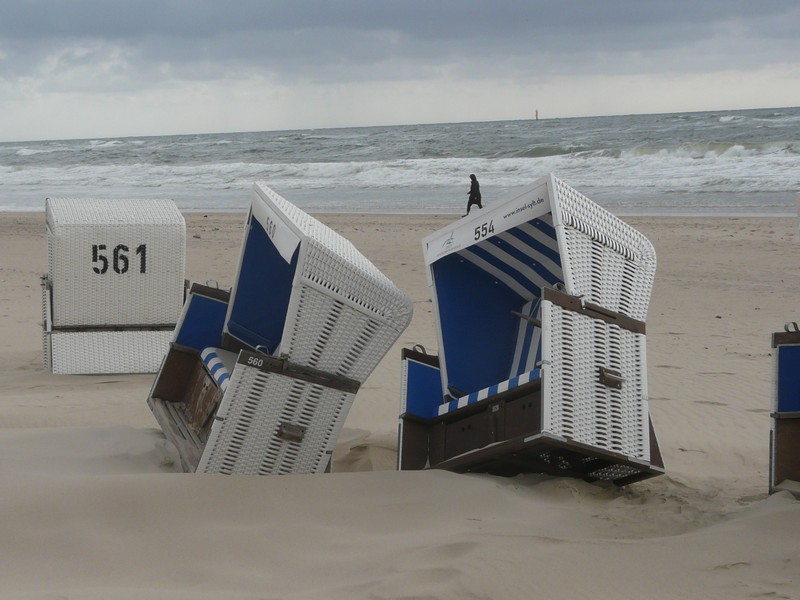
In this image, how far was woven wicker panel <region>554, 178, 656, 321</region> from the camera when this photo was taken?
15.6 feet

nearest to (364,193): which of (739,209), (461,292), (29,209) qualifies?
(29,209)

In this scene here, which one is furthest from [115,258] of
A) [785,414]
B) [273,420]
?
[785,414]

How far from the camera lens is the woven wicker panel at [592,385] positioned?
4457 mm

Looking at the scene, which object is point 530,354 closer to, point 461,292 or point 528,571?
point 461,292

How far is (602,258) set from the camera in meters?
4.93

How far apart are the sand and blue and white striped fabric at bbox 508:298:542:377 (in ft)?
3.15

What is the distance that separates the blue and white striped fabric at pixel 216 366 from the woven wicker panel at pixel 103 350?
2.16 m

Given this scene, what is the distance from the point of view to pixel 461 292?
20.7 feet

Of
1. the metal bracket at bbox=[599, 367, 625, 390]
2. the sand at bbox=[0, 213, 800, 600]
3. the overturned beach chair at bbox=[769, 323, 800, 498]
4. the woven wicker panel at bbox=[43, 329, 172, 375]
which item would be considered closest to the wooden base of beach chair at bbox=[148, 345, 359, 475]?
the sand at bbox=[0, 213, 800, 600]

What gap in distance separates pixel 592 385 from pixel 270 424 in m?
1.50

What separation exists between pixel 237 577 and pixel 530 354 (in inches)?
125

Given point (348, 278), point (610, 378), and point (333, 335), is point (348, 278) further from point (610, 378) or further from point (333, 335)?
point (610, 378)

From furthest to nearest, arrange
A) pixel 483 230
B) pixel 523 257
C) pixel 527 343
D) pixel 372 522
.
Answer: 1. pixel 527 343
2. pixel 523 257
3. pixel 483 230
4. pixel 372 522

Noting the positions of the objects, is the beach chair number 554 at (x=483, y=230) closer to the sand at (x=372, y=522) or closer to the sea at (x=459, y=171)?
the sand at (x=372, y=522)
